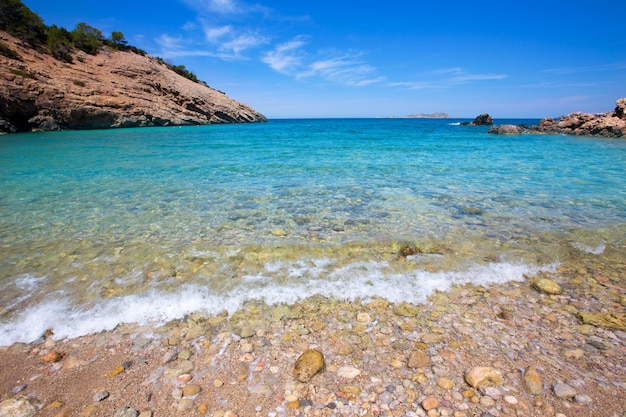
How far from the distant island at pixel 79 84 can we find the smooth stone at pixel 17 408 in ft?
155

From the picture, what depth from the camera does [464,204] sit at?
863 cm

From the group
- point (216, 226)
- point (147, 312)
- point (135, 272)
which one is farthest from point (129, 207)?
point (147, 312)

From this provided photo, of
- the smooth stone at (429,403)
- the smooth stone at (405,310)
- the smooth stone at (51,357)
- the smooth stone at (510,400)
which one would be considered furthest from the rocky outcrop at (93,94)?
the smooth stone at (510,400)

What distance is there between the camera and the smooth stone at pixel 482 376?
8.99 ft

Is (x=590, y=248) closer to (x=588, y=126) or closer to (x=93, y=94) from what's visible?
(x=588, y=126)

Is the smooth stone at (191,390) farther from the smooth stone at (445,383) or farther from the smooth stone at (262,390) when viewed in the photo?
the smooth stone at (445,383)

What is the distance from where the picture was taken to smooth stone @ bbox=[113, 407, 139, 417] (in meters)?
2.49

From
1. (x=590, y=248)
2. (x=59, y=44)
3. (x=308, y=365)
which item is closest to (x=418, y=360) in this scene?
(x=308, y=365)

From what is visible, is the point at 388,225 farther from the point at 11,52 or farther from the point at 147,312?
the point at 11,52

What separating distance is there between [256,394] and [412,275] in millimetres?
3048

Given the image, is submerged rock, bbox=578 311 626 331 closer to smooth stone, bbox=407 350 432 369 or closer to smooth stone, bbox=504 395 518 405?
smooth stone, bbox=504 395 518 405

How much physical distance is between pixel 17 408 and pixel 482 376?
13.6 ft

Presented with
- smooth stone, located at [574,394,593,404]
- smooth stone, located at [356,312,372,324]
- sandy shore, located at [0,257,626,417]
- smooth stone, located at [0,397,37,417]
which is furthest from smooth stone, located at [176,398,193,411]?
smooth stone, located at [574,394,593,404]

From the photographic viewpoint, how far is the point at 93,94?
44.7 m
